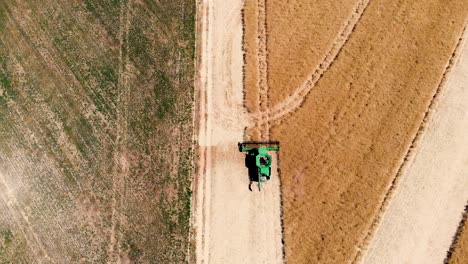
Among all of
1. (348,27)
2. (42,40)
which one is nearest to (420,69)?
(348,27)

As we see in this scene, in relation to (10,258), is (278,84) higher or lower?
higher

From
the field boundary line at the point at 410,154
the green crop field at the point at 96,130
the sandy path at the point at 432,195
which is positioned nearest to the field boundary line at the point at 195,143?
the green crop field at the point at 96,130

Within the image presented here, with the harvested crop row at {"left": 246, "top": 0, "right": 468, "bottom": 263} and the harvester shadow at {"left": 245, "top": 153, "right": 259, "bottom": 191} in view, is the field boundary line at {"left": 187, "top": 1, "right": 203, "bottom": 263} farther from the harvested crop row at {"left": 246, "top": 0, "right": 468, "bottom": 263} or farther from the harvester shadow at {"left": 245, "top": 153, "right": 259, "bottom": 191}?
the harvested crop row at {"left": 246, "top": 0, "right": 468, "bottom": 263}

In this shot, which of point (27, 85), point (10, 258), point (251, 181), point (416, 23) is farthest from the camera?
point (416, 23)

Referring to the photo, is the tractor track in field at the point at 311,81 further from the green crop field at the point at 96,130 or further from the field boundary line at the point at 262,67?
the green crop field at the point at 96,130

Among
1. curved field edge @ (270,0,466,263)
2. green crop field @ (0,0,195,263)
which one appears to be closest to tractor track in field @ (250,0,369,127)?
curved field edge @ (270,0,466,263)

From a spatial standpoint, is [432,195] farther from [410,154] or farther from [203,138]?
[203,138]

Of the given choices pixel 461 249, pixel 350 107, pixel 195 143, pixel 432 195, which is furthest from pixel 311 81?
pixel 461 249

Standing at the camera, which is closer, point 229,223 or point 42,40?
point 229,223

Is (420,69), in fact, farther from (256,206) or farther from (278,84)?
(256,206)
